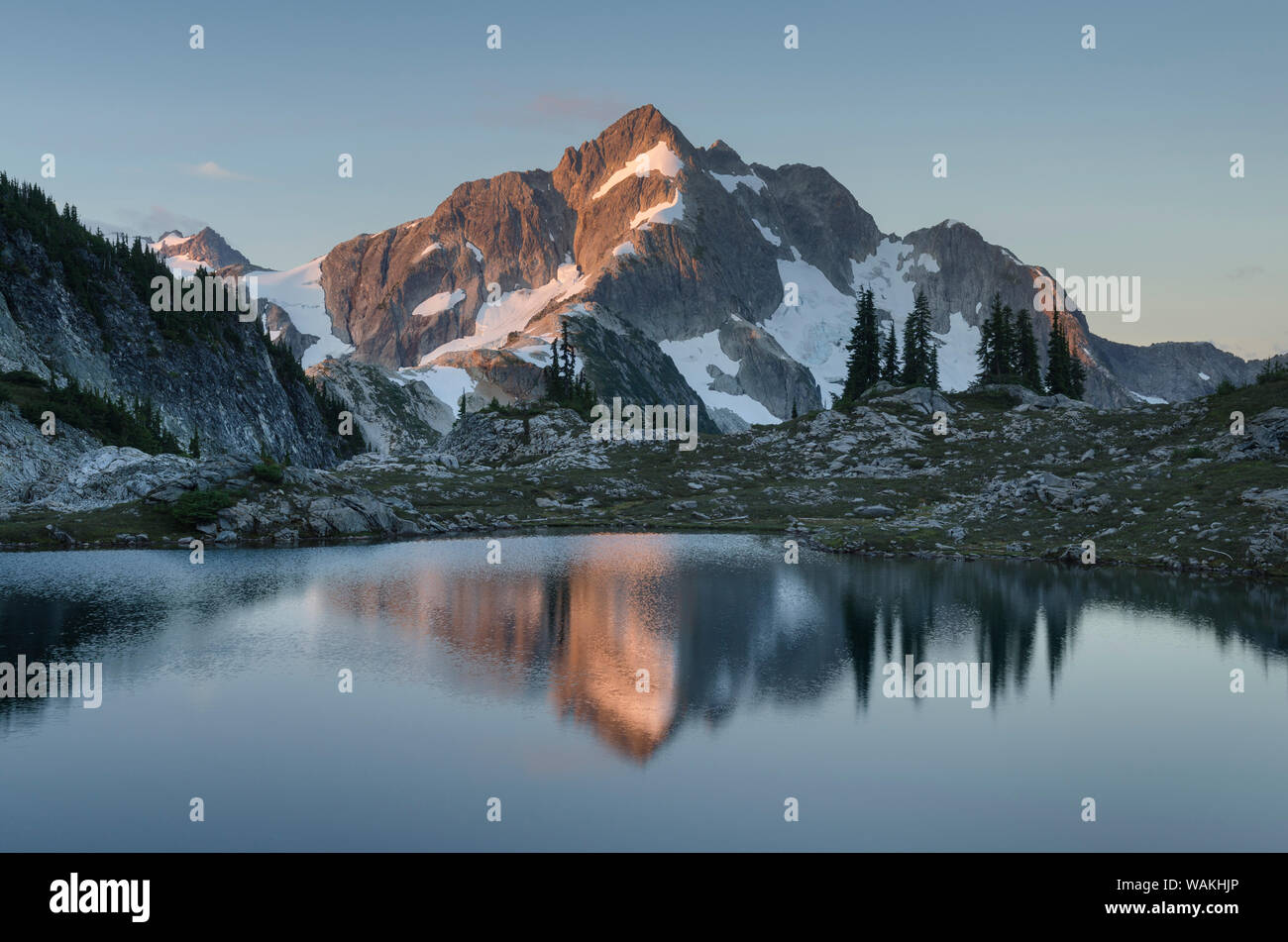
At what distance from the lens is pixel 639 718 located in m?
36.8

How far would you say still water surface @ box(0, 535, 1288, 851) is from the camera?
27.0m

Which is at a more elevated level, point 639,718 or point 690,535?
point 690,535

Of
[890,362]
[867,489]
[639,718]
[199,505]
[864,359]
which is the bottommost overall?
[639,718]

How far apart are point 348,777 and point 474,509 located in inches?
3251

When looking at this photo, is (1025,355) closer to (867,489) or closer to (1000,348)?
(1000,348)

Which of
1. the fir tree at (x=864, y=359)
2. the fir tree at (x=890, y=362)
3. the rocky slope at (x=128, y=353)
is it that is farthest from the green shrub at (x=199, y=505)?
the fir tree at (x=890, y=362)

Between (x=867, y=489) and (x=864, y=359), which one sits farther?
(x=864, y=359)

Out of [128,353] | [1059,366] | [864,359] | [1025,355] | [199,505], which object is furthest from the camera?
[1059,366]

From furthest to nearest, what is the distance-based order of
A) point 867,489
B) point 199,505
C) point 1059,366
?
1. point 1059,366
2. point 867,489
3. point 199,505

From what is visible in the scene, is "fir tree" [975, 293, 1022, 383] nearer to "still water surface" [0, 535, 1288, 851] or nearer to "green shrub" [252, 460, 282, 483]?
"still water surface" [0, 535, 1288, 851]

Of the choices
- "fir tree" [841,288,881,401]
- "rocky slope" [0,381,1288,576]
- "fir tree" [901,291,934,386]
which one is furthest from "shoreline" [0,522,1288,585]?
"fir tree" [901,291,934,386]

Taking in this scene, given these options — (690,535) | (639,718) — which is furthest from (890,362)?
(639,718)

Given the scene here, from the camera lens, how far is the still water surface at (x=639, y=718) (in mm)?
26984
